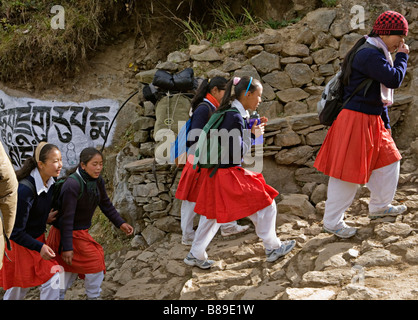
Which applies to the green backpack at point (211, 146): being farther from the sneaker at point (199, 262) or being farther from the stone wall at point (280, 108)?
the stone wall at point (280, 108)

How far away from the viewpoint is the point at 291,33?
571cm

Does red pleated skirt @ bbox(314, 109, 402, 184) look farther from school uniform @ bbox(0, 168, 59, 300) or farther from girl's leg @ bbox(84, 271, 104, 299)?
school uniform @ bbox(0, 168, 59, 300)

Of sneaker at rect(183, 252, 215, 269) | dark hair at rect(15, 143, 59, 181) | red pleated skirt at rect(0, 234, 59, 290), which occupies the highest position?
dark hair at rect(15, 143, 59, 181)

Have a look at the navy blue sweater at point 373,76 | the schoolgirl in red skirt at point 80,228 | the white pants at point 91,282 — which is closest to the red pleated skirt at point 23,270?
the schoolgirl in red skirt at point 80,228

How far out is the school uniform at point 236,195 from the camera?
3.37 m

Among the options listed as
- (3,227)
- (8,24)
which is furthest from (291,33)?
(8,24)

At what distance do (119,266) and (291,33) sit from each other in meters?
3.67

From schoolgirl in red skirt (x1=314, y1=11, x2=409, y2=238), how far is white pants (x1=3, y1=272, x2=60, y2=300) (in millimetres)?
2215

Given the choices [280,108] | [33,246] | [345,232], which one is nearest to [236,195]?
[345,232]

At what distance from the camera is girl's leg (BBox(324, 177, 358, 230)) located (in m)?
3.47

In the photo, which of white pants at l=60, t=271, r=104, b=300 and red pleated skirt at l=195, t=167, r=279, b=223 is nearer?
red pleated skirt at l=195, t=167, r=279, b=223

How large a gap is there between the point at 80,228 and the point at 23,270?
0.56 metres

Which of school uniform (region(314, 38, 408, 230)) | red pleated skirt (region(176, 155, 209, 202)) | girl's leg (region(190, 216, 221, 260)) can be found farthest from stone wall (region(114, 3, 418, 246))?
girl's leg (region(190, 216, 221, 260))

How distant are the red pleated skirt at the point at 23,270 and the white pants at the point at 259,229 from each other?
1191 millimetres
